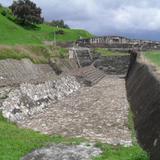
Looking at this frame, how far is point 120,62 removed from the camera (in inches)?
2596

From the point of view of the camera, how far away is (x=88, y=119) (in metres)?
24.1

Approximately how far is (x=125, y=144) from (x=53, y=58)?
3261 cm

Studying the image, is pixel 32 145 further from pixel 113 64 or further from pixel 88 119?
pixel 113 64

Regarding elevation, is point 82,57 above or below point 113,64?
above

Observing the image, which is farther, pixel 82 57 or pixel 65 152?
pixel 82 57

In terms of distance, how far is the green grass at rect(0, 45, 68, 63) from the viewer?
1527 inches

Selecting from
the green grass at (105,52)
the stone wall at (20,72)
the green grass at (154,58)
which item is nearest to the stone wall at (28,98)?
the stone wall at (20,72)

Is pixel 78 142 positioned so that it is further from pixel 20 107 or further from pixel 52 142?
pixel 20 107

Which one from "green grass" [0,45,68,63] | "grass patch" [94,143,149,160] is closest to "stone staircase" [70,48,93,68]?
"green grass" [0,45,68,63]

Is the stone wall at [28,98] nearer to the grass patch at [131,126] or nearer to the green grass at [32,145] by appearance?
the green grass at [32,145]

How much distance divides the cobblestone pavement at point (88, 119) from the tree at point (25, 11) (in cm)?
5237

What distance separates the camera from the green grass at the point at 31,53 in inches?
1527

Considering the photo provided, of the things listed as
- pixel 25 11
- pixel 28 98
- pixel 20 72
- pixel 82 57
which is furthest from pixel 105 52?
pixel 28 98

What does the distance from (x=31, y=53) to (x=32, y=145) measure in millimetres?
28375
